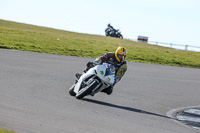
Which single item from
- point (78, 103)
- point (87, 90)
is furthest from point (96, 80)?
point (78, 103)

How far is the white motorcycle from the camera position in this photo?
990 cm

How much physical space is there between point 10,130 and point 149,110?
5.01 metres

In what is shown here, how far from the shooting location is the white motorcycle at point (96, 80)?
9898mm

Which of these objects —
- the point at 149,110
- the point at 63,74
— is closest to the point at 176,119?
the point at 149,110

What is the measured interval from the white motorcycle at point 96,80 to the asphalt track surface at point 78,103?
0.29 metres

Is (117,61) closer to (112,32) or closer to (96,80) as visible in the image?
(96,80)

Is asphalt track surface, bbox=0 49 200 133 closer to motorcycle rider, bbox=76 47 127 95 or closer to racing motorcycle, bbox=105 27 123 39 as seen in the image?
motorcycle rider, bbox=76 47 127 95

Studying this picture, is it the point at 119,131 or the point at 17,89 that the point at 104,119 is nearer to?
the point at 119,131

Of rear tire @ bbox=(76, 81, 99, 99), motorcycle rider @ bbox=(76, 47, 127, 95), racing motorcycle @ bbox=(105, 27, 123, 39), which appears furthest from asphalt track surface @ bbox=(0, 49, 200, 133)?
racing motorcycle @ bbox=(105, 27, 123, 39)

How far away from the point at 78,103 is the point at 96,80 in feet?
2.36

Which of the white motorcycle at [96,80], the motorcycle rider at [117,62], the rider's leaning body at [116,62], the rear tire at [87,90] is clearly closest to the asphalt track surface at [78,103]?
the rear tire at [87,90]

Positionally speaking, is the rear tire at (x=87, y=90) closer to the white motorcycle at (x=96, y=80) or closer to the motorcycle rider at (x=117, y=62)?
the white motorcycle at (x=96, y=80)

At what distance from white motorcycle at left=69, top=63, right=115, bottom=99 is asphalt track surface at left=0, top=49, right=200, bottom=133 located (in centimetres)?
29

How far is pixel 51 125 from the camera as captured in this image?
6805 millimetres
